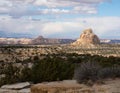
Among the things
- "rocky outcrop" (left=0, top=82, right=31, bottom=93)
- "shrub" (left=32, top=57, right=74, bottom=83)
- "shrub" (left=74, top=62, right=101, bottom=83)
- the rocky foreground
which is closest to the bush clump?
"shrub" (left=74, top=62, right=101, bottom=83)

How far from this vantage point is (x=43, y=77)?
30.6 meters

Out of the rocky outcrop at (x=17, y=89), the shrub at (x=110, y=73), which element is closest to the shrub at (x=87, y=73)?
the shrub at (x=110, y=73)

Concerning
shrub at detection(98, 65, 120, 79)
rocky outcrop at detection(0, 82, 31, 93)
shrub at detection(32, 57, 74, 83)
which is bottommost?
rocky outcrop at detection(0, 82, 31, 93)

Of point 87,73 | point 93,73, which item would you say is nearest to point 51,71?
point 87,73

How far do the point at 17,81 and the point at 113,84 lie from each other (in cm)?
1750

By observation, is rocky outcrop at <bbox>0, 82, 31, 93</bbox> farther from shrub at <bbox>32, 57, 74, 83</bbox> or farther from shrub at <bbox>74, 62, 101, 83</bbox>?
shrub at <bbox>74, 62, 101, 83</bbox>

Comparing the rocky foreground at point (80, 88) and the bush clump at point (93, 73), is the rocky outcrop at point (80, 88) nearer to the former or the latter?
the rocky foreground at point (80, 88)

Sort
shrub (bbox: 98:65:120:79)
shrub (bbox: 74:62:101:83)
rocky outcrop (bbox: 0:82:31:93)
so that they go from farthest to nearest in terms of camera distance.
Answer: rocky outcrop (bbox: 0:82:31:93) < shrub (bbox: 98:65:120:79) < shrub (bbox: 74:62:101:83)

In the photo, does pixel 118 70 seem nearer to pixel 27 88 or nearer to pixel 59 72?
pixel 27 88

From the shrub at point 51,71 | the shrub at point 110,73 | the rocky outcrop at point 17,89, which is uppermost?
the shrub at point 110,73

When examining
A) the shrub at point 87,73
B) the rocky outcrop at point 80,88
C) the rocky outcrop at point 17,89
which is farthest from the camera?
the rocky outcrop at point 17,89

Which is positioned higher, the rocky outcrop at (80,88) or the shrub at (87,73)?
the shrub at (87,73)

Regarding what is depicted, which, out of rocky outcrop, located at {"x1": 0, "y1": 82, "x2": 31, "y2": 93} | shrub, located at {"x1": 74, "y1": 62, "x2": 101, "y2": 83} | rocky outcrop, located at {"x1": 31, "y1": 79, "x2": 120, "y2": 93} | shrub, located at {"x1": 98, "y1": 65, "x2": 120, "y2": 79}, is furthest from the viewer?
rocky outcrop, located at {"x1": 0, "y1": 82, "x2": 31, "y2": 93}

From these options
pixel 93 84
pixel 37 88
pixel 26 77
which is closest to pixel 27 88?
pixel 26 77
